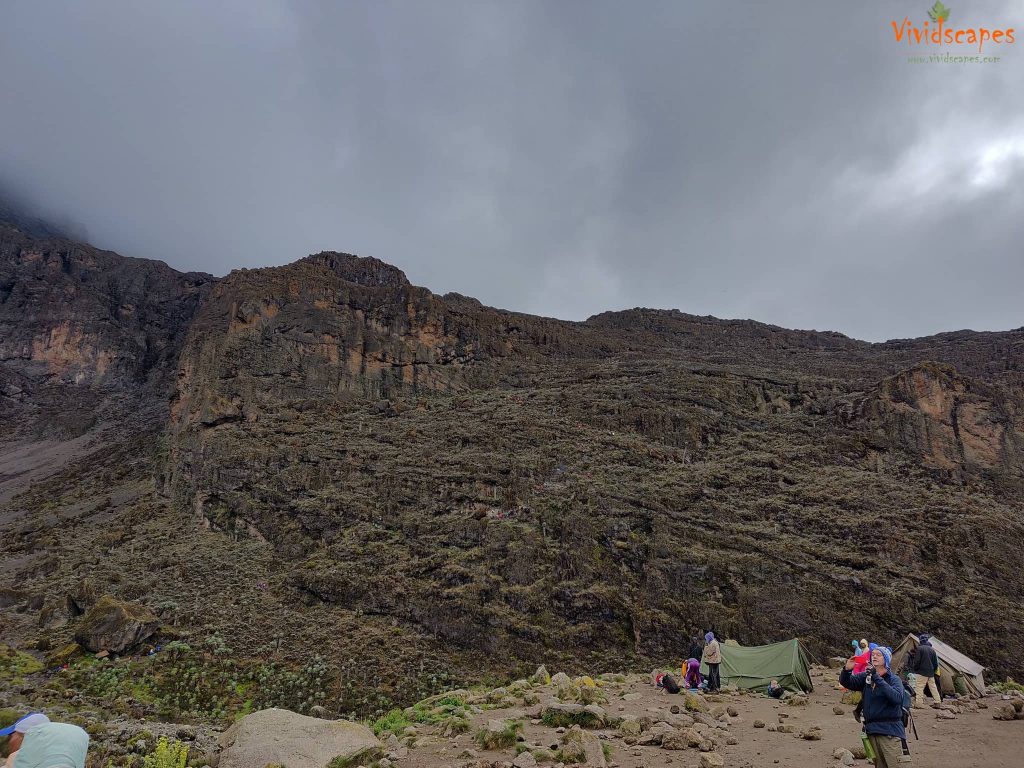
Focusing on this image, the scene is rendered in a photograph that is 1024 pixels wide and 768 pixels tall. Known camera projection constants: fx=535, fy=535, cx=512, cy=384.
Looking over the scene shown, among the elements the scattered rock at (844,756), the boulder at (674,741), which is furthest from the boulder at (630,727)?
the scattered rock at (844,756)

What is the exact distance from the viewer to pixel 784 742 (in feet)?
24.7

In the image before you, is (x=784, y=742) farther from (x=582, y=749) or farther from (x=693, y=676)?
(x=693, y=676)

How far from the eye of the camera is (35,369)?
69.2m

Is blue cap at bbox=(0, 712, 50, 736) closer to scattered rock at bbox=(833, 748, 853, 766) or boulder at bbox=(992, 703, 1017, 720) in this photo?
scattered rock at bbox=(833, 748, 853, 766)

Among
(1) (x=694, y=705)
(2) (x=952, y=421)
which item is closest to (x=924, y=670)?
(1) (x=694, y=705)

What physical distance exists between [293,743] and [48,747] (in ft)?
18.7

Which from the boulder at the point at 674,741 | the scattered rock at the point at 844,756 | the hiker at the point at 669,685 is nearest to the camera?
the scattered rock at the point at 844,756

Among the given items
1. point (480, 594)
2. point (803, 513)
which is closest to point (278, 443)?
point (480, 594)

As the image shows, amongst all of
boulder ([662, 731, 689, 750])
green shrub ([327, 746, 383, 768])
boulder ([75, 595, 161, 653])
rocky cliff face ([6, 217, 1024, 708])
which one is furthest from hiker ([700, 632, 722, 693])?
boulder ([75, 595, 161, 653])

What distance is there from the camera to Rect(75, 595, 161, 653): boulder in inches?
738

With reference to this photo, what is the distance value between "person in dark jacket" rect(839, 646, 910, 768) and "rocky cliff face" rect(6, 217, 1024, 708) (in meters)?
15.4

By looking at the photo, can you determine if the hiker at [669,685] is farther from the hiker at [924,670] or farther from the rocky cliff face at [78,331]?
the rocky cliff face at [78,331]

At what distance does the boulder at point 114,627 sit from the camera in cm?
1875

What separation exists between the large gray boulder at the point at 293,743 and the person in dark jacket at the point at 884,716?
6182mm
